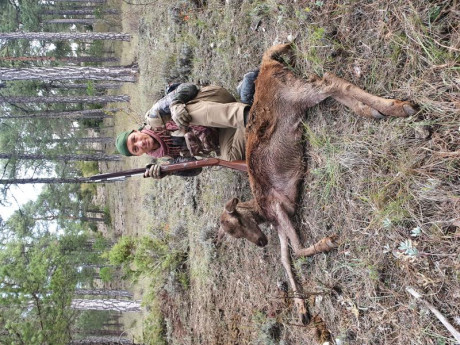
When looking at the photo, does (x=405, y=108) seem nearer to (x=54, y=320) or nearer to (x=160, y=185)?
(x=54, y=320)

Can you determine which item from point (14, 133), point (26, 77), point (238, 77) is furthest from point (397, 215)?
point (14, 133)

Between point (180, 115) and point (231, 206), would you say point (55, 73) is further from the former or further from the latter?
point (231, 206)

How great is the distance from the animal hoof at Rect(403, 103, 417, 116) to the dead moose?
58 centimetres

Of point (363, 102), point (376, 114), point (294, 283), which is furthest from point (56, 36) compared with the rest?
point (376, 114)

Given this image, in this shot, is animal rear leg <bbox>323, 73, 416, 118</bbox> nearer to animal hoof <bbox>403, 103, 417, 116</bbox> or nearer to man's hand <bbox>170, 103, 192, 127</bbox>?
animal hoof <bbox>403, 103, 417, 116</bbox>

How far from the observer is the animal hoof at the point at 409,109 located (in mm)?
2588

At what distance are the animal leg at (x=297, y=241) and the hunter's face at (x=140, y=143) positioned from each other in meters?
1.84

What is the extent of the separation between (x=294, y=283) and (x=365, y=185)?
160 cm

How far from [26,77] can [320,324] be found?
32.4 ft

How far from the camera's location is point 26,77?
9.57m

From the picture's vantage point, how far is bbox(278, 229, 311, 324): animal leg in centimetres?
389

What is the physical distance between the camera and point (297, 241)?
156 inches

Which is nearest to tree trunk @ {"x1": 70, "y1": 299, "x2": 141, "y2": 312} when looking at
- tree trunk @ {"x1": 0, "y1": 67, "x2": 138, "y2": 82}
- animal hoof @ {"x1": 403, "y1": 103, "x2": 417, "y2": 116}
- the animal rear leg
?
tree trunk @ {"x1": 0, "y1": 67, "x2": 138, "y2": 82}

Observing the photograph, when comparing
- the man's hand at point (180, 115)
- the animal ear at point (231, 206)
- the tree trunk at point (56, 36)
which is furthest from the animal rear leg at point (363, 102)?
the tree trunk at point (56, 36)
